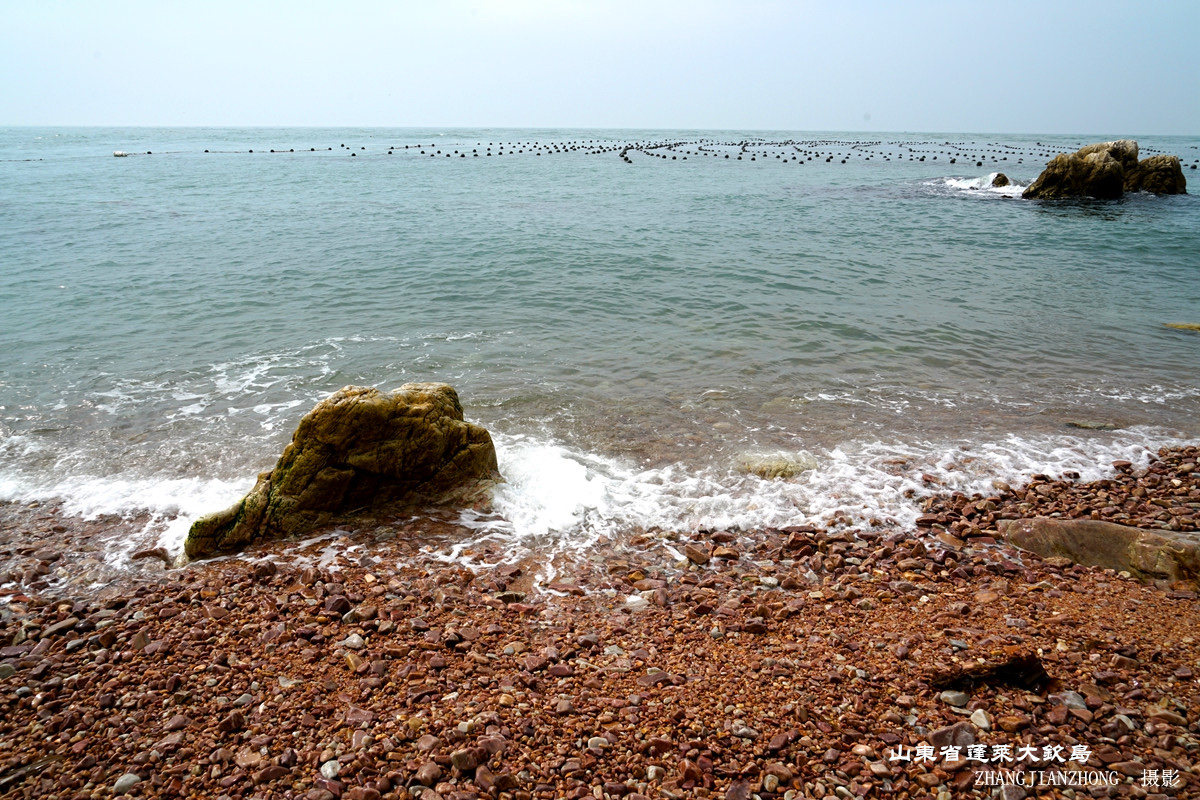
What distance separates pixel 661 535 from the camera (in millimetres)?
8070

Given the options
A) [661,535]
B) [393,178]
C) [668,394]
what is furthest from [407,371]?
[393,178]

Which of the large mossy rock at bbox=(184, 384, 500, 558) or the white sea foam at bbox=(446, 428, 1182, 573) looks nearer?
the large mossy rock at bbox=(184, 384, 500, 558)

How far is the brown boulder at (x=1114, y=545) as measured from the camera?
22.3ft

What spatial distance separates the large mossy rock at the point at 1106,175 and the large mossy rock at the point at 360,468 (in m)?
48.1

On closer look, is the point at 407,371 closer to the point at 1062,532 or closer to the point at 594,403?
the point at 594,403

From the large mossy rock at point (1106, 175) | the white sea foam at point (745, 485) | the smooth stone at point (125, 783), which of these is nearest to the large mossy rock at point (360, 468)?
the white sea foam at point (745, 485)

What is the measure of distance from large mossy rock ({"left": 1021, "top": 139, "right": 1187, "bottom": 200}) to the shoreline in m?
46.1

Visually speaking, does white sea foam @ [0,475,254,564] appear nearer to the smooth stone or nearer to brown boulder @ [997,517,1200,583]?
the smooth stone

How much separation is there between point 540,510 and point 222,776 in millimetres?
4704

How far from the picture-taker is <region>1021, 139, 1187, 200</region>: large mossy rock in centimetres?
4125

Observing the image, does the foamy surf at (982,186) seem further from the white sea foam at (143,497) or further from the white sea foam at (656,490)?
the white sea foam at (143,497)

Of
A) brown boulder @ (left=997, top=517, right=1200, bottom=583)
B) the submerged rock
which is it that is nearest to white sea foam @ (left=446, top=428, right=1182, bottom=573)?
the submerged rock

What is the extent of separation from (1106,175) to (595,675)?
5078cm

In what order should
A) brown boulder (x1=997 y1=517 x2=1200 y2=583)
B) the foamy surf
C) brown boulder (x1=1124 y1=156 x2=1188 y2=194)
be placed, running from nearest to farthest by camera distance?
brown boulder (x1=997 y1=517 x2=1200 y2=583) < brown boulder (x1=1124 y1=156 x2=1188 y2=194) < the foamy surf
